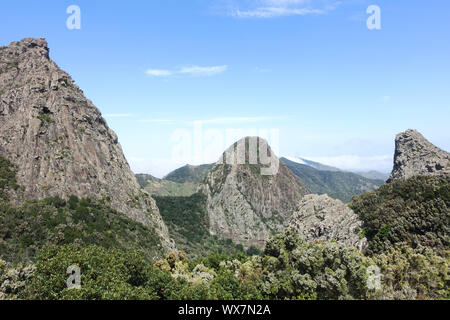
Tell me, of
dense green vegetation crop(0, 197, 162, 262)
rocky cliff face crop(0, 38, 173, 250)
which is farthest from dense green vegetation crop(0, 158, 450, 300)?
rocky cliff face crop(0, 38, 173, 250)

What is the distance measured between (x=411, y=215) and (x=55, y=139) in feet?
419

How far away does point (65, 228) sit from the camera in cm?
9288

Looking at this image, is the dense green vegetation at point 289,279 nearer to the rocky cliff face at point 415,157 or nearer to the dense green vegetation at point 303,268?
the dense green vegetation at point 303,268

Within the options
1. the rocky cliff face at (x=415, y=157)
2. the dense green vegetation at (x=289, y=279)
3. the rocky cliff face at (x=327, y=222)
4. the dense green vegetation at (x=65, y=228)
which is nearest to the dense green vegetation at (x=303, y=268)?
the dense green vegetation at (x=289, y=279)

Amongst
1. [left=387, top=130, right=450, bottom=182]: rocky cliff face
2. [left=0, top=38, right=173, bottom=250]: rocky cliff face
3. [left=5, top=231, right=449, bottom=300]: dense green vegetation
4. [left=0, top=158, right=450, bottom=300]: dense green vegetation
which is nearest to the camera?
[left=5, top=231, right=449, bottom=300]: dense green vegetation

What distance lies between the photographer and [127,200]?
136 m

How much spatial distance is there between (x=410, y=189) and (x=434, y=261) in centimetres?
4033

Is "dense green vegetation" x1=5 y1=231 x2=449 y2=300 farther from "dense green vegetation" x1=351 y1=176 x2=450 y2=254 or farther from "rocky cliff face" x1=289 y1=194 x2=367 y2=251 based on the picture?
"rocky cliff face" x1=289 y1=194 x2=367 y2=251

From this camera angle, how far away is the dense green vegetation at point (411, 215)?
57.8 metres

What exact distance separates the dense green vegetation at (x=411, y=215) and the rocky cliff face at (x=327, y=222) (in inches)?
96.1

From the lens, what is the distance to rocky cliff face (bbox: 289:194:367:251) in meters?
69.4

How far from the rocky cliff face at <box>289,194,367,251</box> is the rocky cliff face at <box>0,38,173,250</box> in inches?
2645
